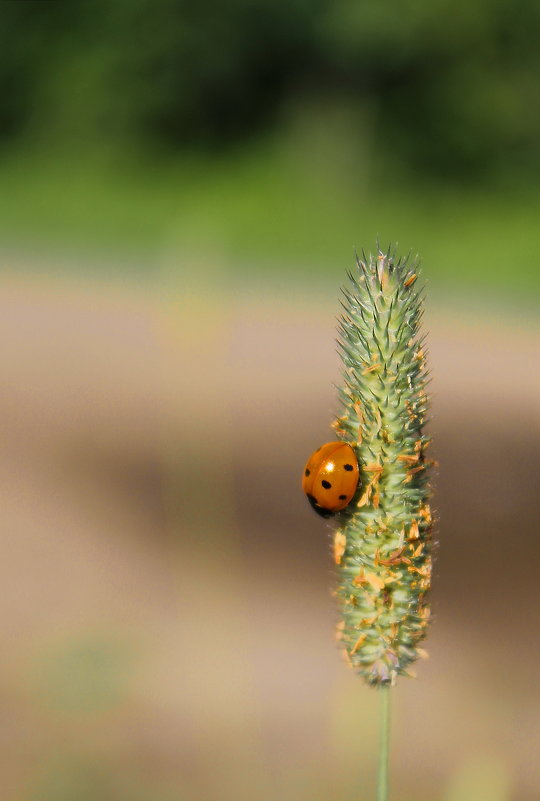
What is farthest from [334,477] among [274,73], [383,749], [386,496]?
[274,73]

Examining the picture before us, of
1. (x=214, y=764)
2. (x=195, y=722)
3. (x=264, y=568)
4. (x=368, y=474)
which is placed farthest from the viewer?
(x=264, y=568)

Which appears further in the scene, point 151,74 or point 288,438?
point 151,74

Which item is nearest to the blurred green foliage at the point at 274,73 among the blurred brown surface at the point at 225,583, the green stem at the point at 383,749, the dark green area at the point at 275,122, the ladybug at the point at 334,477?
the dark green area at the point at 275,122

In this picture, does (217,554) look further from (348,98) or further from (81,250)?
(348,98)

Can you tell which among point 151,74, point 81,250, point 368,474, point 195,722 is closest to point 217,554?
point 195,722

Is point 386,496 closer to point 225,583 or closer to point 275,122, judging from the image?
point 225,583

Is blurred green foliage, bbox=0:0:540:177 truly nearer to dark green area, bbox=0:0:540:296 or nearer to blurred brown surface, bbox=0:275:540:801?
dark green area, bbox=0:0:540:296
